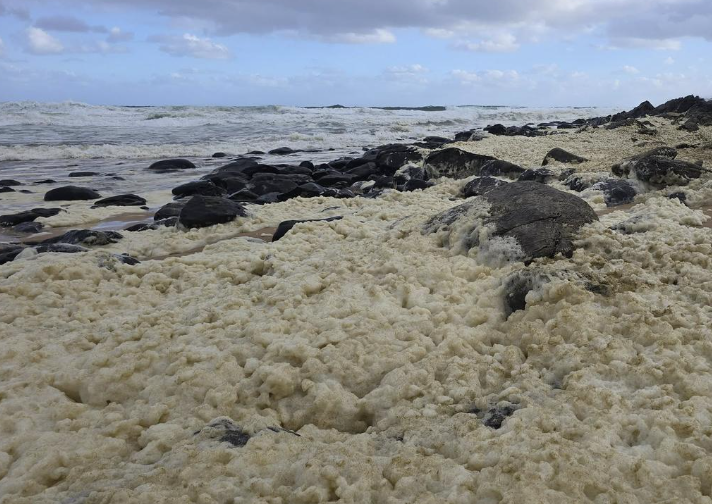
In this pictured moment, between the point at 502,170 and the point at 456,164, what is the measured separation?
53.8 inches

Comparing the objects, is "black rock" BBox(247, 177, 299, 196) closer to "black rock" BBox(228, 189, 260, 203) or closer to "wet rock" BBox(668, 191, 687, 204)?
"black rock" BBox(228, 189, 260, 203)

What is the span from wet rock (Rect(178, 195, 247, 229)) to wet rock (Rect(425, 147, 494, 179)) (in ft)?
15.8

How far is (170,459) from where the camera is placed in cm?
228

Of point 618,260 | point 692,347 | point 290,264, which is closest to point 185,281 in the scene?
point 290,264

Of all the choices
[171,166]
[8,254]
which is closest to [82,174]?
[171,166]

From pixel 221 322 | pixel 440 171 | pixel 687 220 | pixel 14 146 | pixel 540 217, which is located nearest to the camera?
pixel 221 322

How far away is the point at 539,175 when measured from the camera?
920 cm

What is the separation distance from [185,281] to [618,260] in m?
3.16

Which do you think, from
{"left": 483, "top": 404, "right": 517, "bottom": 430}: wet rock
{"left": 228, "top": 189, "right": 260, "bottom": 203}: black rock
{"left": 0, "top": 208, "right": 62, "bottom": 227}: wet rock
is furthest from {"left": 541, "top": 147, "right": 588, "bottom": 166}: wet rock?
{"left": 483, "top": 404, "right": 517, "bottom": 430}: wet rock

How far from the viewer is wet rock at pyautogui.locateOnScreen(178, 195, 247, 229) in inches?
296

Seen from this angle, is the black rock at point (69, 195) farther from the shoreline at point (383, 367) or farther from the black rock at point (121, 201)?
the shoreline at point (383, 367)

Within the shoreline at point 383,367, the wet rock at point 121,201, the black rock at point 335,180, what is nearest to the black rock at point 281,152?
the black rock at point 335,180

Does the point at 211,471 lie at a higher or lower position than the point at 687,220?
lower

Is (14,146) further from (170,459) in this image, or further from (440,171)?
(170,459)
